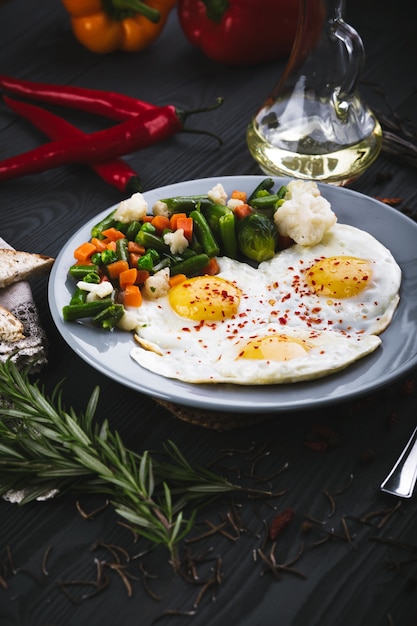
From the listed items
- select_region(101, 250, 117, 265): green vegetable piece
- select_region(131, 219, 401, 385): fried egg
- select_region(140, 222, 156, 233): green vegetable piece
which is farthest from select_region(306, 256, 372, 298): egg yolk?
select_region(101, 250, 117, 265): green vegetable piece

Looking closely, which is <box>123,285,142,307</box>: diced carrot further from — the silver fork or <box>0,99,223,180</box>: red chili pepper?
<box>0,99,223,180</box>: red chili pepper

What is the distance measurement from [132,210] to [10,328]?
31.5 inches

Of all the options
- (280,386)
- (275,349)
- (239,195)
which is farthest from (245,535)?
(239,195)

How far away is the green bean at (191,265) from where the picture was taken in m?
3.35

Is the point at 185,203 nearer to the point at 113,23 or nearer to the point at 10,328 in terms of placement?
the point at 10,328

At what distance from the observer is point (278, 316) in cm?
312

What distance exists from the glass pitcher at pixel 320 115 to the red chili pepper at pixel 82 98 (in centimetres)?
105

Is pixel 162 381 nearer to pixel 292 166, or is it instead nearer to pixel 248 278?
pixel 248 278

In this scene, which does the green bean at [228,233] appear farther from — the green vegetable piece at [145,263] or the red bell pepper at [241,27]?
the red bell pepper at [241,27]

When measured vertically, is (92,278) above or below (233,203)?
below

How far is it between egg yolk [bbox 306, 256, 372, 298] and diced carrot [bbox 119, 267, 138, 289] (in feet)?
2.48

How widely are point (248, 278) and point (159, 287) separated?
41 centimetres

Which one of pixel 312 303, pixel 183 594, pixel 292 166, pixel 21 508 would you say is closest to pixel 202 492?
pixel 183 594

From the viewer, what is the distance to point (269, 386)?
9.05ft
